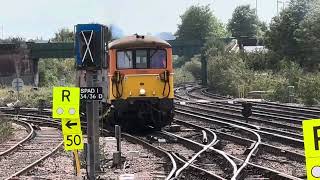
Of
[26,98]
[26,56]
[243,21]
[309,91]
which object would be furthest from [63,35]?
[309,91]

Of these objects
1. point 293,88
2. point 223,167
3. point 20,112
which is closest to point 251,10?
point 293,88

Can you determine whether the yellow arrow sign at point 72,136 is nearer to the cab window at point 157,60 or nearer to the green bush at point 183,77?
the cab window at point 157,60

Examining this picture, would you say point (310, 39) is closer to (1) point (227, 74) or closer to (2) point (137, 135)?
(1) point (227, 74)

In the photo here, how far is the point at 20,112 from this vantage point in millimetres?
32406

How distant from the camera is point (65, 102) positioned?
354 inches

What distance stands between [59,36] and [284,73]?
49150mm

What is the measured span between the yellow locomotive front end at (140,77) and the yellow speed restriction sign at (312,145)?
46.0 feet

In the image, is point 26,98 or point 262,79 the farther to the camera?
point 262,79

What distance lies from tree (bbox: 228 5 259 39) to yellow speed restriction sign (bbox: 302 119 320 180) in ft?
353

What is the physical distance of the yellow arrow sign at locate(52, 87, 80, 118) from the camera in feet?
29.2

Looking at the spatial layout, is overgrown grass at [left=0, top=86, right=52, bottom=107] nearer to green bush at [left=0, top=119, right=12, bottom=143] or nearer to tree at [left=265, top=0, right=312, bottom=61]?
green bush at [left=0, top=119, right=12, bottom=143]

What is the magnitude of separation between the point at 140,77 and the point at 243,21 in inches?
3814

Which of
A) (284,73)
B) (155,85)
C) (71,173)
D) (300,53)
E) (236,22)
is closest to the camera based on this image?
(71,173)

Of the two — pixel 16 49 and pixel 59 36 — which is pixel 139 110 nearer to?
pixel 16 49
